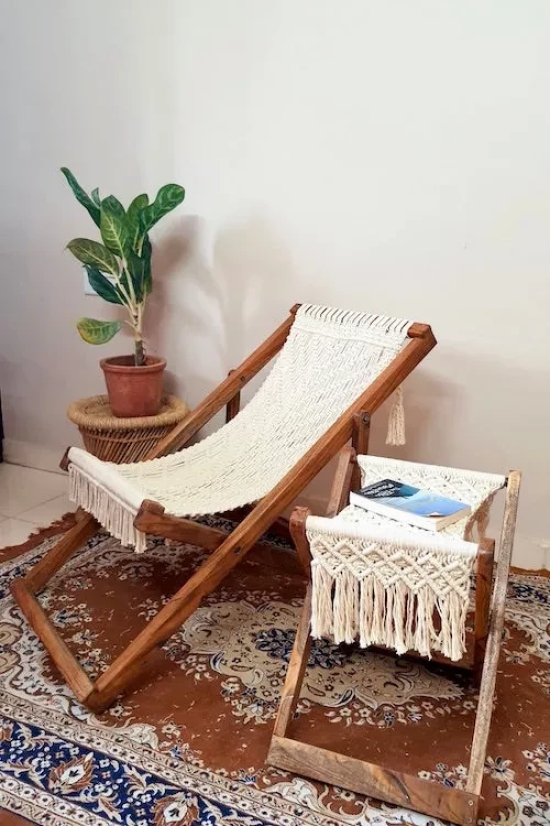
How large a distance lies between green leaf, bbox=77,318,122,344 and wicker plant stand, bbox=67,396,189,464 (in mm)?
246

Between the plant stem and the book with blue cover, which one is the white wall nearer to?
the plant stem

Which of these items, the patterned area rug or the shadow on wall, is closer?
the patterned area rug

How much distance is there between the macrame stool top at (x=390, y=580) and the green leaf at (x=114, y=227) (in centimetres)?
123

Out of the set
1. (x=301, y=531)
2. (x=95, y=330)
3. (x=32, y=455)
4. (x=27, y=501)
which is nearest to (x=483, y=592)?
(x=301, y=531)

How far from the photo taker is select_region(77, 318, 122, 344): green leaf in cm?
209

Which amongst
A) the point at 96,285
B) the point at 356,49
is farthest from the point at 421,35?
the point at 96,285

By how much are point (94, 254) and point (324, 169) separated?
0.74m

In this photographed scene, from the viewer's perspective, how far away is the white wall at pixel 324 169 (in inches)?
75.1

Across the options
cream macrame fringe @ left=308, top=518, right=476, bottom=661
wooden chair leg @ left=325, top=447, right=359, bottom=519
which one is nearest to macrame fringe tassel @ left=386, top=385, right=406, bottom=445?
wooden chair leg @ left=325, top=447, right=359, bottom=519

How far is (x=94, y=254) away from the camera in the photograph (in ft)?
7.00

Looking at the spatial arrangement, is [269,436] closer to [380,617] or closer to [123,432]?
[123,432]

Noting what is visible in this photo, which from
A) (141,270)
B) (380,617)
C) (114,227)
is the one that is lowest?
(380,617)

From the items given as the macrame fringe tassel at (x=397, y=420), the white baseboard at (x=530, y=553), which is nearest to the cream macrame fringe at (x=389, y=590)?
the macrame fringe tassel at (x=397, y=420)

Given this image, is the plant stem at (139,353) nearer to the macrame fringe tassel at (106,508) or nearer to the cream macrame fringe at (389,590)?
the macrame fringe tassel at (106,508)
